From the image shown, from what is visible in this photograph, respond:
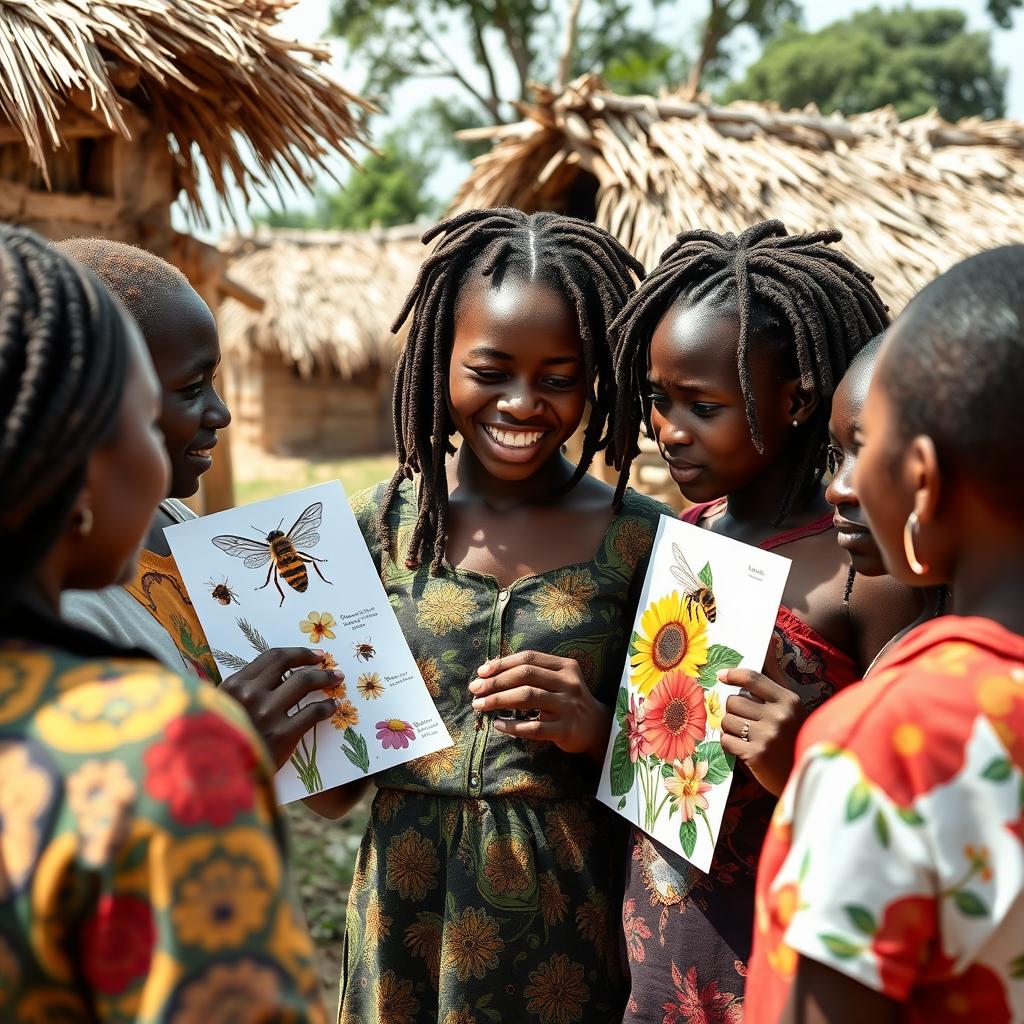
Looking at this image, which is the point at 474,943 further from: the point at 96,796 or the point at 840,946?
the point at 96,796

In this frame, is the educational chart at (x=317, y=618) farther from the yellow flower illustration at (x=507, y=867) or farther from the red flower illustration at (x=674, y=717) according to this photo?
the red flower illustration at (x=674, y=717)

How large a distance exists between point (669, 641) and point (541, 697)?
25 centimetres

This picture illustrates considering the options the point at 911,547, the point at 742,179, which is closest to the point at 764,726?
the point at 911,547

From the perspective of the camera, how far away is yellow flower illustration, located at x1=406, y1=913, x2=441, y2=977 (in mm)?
2053

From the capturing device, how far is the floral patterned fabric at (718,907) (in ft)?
6.22

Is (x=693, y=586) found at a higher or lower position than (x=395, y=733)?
higher

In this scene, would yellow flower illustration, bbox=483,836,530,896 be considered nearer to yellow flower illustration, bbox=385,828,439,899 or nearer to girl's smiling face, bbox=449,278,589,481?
yellow flower illustration, bbox=385,828,439,899

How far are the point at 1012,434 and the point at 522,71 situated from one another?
20.1 m

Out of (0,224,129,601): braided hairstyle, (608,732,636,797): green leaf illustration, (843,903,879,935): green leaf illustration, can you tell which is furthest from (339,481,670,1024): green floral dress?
(0,224,129,601): braided hairstyle

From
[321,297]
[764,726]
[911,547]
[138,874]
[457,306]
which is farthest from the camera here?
[321,297]

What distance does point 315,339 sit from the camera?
636 inches

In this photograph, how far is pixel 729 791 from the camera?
1891 millimetres

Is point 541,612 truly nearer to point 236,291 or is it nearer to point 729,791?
point 729,791

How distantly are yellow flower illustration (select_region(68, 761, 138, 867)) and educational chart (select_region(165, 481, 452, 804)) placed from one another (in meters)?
1.05
